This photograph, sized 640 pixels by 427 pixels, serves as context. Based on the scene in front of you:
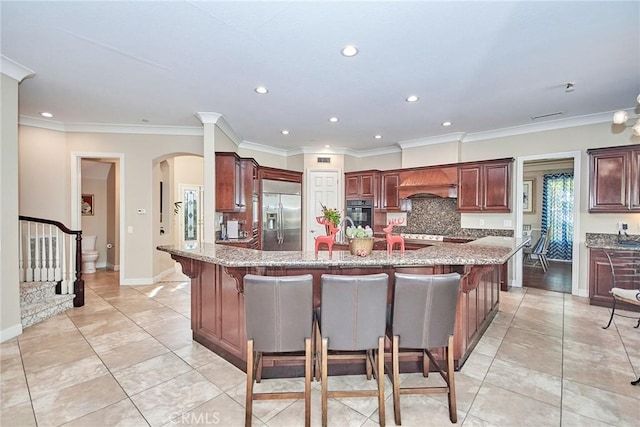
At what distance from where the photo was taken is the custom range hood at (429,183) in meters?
5.52

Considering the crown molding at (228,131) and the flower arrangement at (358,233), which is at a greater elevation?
the crown molding at (228,131)

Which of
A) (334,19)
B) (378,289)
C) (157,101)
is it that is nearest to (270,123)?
(157,101)

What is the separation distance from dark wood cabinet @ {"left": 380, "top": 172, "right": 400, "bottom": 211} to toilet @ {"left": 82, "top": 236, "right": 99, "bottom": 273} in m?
6.30

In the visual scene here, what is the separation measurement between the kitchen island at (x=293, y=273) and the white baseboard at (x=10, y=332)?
1888mm

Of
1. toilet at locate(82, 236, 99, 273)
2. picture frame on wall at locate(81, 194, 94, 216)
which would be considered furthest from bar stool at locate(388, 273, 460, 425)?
picture frame on wall at locate(81, 194, 94, 216)

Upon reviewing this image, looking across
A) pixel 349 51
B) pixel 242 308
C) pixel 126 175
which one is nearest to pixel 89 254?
pixel 126 175

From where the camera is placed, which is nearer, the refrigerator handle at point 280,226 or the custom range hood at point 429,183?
the custom range hood at point 429,183

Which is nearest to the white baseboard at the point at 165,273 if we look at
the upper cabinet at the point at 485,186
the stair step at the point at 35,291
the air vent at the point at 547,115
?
the stair step at the point at 35,291

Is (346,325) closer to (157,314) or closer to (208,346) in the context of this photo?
(208,346)

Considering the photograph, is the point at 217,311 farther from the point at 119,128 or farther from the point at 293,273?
the point at 119,128

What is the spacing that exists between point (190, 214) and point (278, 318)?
616 cm

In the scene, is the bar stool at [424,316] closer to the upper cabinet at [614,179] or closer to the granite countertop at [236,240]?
the granite countertop at [236,240]

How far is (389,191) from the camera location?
20.8 feet

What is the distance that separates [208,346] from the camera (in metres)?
2.95
